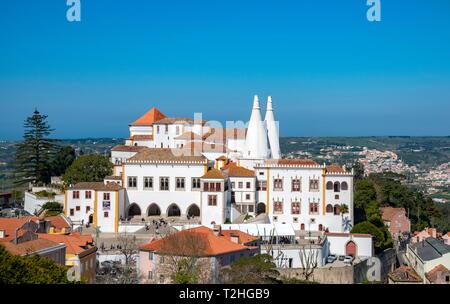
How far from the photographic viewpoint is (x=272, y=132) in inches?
1789

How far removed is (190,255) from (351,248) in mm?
13482

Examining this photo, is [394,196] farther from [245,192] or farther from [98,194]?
[98,194]

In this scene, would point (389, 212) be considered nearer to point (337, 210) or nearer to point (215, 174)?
point (337, 210)

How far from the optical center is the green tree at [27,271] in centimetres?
1935

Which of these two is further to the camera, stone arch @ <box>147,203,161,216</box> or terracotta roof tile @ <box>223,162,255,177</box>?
stone arch @ <box>147,203,161,216</box>

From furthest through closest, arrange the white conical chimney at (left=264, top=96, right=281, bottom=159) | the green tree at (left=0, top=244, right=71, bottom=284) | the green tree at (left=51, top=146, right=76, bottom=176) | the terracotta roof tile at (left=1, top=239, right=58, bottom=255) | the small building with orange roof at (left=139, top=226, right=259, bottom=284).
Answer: the green tree at (left=51, top=146, right=76, bottom=176) < the white conical chimney at (left=264, top=96, right=281, bottom=159) < the small building with orange roof at (left=139, top=226, right=259, bottom=284) < the terracotta roof tile at (left=1, top=239, right=58, bottom=255) < the green tree at (left=0, top=244, right=71, bottom=284)

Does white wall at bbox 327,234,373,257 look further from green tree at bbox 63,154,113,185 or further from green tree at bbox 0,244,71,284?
green tree at bbox 0,244,71,284

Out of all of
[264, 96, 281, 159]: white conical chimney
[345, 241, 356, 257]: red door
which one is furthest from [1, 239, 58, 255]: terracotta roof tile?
[264, 96, 281, 159]: white conical chimney

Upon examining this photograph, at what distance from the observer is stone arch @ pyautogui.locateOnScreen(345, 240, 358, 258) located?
37.5 m

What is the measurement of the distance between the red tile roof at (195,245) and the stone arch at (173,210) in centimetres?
1086

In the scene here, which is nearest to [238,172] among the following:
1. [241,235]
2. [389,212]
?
[241,235]

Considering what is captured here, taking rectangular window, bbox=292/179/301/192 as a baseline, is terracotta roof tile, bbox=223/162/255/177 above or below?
above
